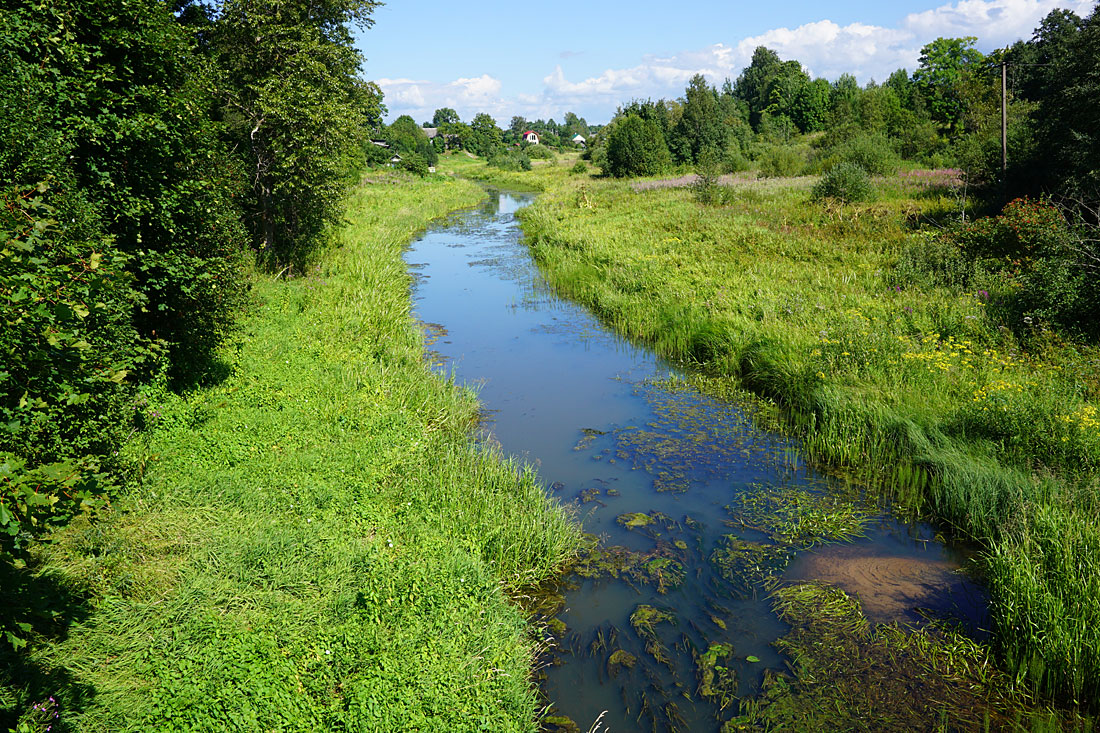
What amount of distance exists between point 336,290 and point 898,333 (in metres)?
12.3

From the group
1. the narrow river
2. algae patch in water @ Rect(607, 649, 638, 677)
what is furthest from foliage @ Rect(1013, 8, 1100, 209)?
algae patch in water @ Rect(607, 649, 638, 677)

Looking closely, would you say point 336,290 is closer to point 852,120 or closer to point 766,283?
point 766,283

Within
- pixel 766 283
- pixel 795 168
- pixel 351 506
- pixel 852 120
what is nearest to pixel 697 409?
pixel 766 283

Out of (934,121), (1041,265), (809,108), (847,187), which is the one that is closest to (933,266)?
(1041,265)

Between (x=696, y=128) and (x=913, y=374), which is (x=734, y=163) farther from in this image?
(x=913, y=374)

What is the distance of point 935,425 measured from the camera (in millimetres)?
8953

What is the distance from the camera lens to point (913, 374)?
10164 millimetres

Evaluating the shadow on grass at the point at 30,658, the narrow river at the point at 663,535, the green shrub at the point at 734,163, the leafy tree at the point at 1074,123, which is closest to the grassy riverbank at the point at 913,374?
the narrow river at the point at 663,535

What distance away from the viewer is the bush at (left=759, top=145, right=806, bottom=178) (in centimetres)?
4036

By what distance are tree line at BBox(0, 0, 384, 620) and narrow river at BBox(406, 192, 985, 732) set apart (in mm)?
4533

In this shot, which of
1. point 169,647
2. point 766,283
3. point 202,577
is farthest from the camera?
point 766,283

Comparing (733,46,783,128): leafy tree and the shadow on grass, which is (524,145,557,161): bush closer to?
(733,46,783,128): leafy tree

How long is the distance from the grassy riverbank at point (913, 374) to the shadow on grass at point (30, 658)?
7352 millimetres

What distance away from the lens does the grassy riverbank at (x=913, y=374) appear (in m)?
5.92
